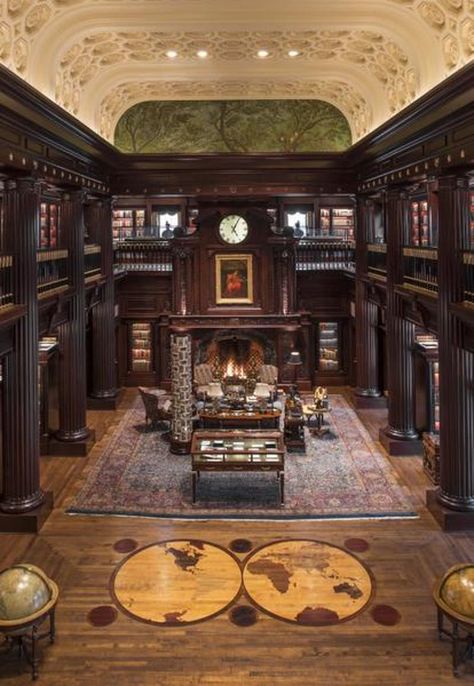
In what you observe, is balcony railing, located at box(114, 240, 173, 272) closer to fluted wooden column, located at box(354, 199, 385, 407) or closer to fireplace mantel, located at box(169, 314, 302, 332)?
fireplace mantel, located at box(169, 314, 302, 332)

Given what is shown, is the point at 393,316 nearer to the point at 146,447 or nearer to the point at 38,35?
the point at 146,447

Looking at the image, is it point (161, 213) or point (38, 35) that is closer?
point (38, 35)

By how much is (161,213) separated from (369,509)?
11.8 meters

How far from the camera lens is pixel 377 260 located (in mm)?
14031

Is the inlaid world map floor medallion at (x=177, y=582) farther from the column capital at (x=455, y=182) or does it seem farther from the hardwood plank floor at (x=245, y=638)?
the column capital at (x=455, y=182)

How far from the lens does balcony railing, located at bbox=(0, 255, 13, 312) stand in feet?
27.8

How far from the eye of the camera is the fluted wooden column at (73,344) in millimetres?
11820

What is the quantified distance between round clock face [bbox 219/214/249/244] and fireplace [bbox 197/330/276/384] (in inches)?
96.2

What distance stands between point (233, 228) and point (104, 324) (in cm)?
415

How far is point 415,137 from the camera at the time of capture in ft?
31.7

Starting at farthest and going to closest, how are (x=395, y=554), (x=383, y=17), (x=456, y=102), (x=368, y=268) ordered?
(x=368, y=268) < (x=383, y=17) < (x=395, y=554) < (x=456, y=102)

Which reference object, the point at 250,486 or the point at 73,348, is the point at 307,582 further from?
the point at 73,348

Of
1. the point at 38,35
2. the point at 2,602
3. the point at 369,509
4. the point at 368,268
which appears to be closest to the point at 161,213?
the point at 368,268

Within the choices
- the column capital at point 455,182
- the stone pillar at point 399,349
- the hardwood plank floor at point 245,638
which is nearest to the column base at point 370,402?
the stone pillar at point 399,349
